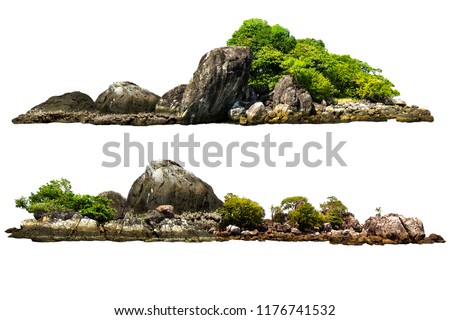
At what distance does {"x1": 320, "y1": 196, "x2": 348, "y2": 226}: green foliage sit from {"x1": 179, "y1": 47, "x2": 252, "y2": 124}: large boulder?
3509mm

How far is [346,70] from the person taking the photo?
28.4 meters

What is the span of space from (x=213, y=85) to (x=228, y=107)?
0.69 m

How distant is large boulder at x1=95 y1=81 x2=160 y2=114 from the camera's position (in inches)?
1099

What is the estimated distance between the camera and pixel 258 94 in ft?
92.9

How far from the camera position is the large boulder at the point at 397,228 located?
963 inches

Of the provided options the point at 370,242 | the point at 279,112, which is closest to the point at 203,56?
the point at 279,112

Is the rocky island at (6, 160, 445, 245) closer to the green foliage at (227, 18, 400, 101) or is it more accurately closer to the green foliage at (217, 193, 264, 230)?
the green foliage at (217, 193, 264, 230)

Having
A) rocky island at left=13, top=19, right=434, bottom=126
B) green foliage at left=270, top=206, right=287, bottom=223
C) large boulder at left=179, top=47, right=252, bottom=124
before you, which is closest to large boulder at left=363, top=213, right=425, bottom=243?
green foliage at left=270, top=206, right=287, bottom=223

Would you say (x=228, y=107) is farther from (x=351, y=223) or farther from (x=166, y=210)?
(x=351, y=223)

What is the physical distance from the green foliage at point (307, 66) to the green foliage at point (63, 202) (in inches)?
210

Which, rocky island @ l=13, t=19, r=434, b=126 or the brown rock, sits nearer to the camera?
the brown rock

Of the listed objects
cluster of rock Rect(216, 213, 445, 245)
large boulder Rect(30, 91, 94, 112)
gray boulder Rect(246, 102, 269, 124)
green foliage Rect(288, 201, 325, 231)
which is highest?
large boulder Rect(30, 91, 94, 112)

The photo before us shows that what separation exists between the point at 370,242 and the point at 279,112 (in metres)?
4.50

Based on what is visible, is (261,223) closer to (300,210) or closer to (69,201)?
(300,210)
